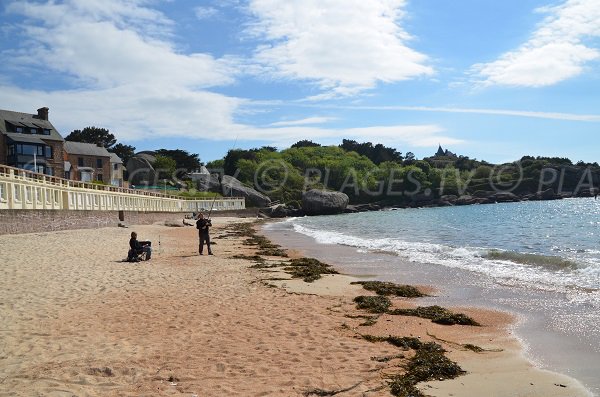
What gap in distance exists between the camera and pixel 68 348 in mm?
6414

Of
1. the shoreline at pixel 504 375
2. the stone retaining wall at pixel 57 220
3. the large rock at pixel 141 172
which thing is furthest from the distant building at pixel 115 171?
the shoreline at pixel 504 375

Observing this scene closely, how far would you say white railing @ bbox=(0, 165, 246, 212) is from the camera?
1064 inches

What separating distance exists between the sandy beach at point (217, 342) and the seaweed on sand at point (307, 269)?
147 cm

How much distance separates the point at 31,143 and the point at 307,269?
53.7 meters

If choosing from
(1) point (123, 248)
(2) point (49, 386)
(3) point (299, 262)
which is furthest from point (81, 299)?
(1) point (123, 248)

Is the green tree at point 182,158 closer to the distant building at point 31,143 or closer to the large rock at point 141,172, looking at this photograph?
the large rock at point 141,172

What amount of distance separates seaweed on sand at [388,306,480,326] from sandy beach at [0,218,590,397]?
309mm

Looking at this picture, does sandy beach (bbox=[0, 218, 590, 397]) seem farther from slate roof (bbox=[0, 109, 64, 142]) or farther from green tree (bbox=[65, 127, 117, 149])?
Result: green tree (bbox=[65, 127, 117, 149])

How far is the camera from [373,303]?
1019cm

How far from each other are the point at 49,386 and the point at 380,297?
25.0ft

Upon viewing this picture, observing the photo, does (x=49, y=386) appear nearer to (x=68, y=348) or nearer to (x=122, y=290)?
(x=68, y=348)

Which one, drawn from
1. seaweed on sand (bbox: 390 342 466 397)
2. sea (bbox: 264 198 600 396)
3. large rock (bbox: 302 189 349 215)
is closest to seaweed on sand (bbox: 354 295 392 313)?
sea (bbox: 264 198 600 396)

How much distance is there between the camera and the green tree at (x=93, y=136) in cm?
10412

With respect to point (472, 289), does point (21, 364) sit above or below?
above
